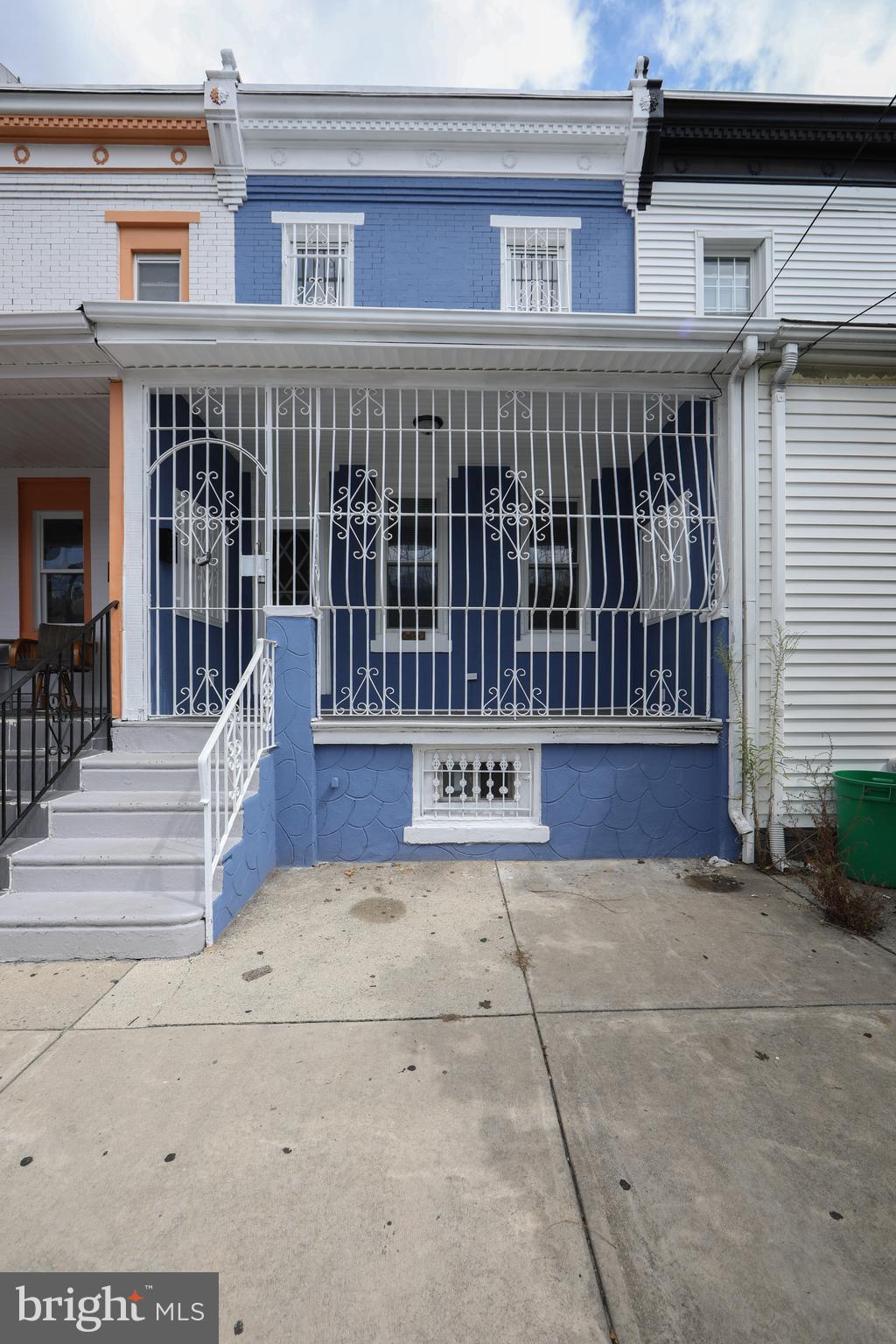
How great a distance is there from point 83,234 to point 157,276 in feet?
2.53

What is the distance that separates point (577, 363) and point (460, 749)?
3.02m

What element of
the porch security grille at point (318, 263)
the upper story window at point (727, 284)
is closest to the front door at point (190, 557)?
the porch security grille at point (318, 263)

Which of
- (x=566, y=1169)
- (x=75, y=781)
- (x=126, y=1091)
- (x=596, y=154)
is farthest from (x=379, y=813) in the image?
(x=596, y=154)

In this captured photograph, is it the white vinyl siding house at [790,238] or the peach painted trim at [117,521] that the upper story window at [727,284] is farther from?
the peach painted trim at [117,521]

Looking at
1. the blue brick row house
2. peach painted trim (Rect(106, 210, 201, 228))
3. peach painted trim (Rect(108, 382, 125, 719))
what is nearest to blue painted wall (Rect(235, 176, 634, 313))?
the blue brick row house

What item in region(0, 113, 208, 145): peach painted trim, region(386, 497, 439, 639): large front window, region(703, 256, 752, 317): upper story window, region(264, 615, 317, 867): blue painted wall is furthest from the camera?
region(386, 497, 439, 639): large front window

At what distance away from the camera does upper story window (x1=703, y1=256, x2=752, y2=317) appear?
640 centimetres

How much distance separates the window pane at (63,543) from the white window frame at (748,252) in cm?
708

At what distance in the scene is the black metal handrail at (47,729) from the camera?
365 centimetres

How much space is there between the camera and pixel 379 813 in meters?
4.63

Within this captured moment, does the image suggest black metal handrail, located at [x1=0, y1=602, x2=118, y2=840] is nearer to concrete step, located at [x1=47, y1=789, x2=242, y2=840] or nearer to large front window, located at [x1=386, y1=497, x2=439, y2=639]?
concrete step, located at [x1=47, y1=789, x2=242, y2=840]

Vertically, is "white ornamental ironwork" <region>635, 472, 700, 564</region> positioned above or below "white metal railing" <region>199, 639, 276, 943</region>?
above

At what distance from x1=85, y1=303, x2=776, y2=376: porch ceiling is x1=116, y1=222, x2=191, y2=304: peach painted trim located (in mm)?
2363

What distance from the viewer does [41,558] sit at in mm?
6992
